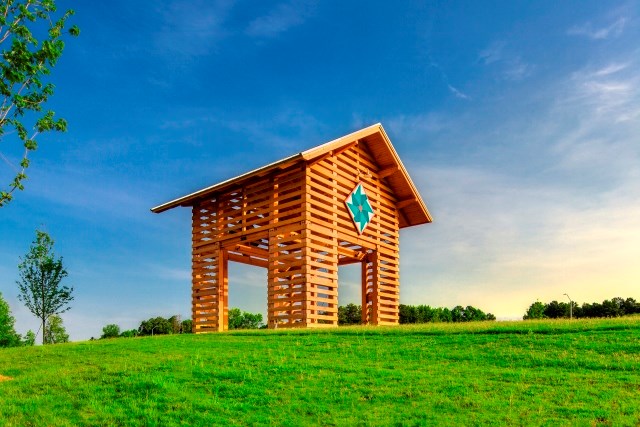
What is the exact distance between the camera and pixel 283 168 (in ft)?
78.5

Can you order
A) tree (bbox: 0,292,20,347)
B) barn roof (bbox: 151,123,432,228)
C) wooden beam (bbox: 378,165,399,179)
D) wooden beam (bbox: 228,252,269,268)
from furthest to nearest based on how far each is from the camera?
tree (bbox: 0,292,20,347) < wooden beam (bbox: 378,165,399,179) < wooden beam (bbox: 228,252,269,268) < barn roof (bbox: 151,123,432,228)

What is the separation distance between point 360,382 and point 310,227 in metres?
11.9

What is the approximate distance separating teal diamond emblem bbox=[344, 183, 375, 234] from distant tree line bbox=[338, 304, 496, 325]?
1088 inches

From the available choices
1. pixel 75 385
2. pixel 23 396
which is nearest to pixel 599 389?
pixel 75 385

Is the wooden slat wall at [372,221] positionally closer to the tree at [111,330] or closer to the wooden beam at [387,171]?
the wooden beam at [387,171]

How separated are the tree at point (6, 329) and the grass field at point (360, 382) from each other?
127ft

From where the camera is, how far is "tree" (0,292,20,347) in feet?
168

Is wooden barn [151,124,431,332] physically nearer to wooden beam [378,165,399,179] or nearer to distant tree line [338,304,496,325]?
Answer: wooden beam [378,165,399,179]

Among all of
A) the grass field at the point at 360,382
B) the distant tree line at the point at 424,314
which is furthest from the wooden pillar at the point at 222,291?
the distant tree line at the point at 424,314

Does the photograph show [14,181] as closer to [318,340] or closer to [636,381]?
[318,340]

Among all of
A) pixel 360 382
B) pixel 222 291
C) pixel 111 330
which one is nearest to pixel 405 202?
pixel 222 291

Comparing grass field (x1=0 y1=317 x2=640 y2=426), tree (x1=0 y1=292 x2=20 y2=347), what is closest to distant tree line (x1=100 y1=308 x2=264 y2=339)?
tree (x1=0 y1=292 x2=20 y2=347)

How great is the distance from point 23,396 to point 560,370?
41.1 ft

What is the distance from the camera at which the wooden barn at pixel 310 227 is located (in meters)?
23.4
